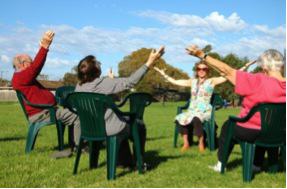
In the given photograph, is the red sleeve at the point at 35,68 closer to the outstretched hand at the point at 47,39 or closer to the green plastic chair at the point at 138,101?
the outstretched hand at the point at 47,39

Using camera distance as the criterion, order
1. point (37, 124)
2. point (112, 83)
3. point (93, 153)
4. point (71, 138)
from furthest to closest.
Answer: point (71, 138) < point (37, 124) < point (93, 153) < point (112, 83)

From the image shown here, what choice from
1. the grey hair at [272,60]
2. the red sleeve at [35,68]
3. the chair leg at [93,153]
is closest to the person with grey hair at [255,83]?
the grey hair at [272,60]

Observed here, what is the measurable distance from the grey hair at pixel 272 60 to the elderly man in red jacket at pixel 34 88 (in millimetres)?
3142

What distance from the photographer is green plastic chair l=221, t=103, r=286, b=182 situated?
548 centimetres

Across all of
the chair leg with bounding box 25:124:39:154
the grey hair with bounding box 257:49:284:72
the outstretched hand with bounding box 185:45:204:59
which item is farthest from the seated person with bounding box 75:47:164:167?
the chair leg with bounding box 25:124:39:154

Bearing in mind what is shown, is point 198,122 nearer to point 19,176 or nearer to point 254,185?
point 254,185

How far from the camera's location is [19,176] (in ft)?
19.7

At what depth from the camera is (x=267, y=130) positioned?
18.4 ft

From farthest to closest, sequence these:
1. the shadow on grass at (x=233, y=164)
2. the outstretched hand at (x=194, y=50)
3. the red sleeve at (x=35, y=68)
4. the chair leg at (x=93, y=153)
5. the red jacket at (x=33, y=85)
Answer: the red jacket at (x=33, y=85) < the red sleeve at (x=35, y=68) < the shadow on grass at (x=233, y=164) < the chair leg at (x=93, y=153) < the outstretched hand at (x=194, y=50)

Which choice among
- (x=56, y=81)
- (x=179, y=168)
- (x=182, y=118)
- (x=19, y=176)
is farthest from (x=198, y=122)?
(x=56, y=81)

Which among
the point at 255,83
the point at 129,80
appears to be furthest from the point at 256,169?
the point at 129,80

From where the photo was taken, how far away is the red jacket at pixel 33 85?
736 cm

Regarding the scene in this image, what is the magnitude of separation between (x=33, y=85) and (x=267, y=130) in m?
4.04

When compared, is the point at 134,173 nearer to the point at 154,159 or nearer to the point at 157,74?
the point at 154,159
